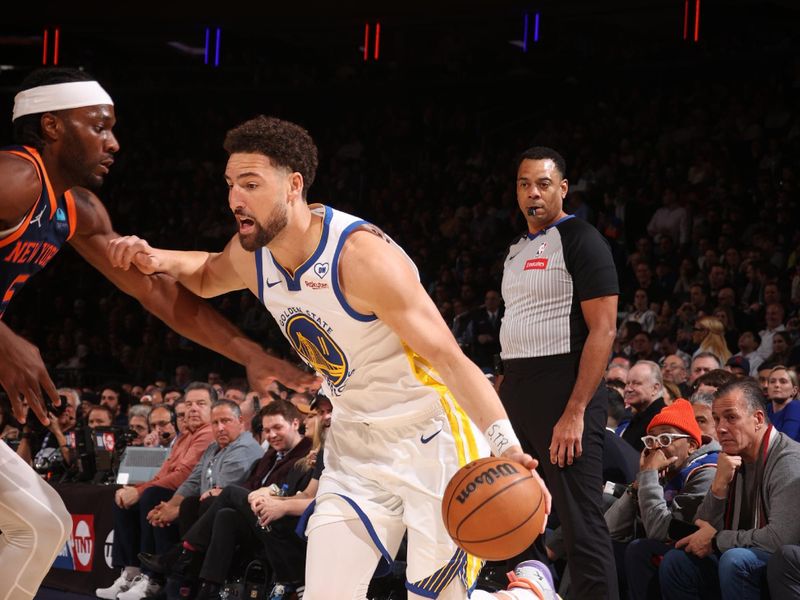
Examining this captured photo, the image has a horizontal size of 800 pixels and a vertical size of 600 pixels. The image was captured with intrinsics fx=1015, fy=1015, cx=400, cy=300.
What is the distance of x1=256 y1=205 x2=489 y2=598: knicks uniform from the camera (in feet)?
10.9

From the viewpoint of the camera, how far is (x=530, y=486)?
3006mm

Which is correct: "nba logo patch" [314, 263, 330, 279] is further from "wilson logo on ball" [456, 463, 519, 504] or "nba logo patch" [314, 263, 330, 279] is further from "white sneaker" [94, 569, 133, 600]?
"white sneaker" [94, 569, 133, 600]

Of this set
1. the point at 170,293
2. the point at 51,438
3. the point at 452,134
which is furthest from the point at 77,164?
the point at 452,134

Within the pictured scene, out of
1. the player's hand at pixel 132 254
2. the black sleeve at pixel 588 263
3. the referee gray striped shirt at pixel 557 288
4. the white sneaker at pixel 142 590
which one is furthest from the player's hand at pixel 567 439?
the white sneaker at pixel 142 590

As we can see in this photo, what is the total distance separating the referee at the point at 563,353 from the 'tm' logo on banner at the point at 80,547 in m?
4.45

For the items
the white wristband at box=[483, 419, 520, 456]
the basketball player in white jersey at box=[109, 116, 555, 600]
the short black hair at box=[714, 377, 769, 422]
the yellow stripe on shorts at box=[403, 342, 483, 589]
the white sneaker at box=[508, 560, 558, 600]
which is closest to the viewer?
the white wristband at box=[483, 419, 520, 456]

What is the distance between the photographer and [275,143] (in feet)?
11.2

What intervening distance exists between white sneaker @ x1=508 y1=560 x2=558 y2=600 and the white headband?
97.4 inches

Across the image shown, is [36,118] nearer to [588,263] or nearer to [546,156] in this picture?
[546,156]

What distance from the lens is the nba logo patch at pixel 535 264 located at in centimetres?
452

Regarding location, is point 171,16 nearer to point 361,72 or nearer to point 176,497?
point 361,72

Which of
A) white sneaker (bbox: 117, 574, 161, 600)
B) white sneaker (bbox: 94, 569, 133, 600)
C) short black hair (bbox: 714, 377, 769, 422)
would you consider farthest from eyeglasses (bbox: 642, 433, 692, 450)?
white sneaker (bbox: 94, 569, 133, 600)

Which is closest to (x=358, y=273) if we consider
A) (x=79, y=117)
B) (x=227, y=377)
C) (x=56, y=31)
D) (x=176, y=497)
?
(x=79, y=117)

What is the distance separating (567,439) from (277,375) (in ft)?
4.29
